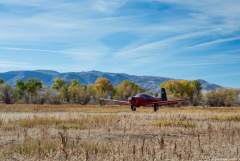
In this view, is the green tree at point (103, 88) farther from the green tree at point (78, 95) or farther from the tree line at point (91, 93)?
the green tree at point (78, 95)

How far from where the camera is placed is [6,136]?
1750 centimetres

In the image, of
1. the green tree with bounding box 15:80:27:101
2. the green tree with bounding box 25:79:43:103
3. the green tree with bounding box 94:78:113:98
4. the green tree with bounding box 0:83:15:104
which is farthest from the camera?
the green tree with bounding box 94:78:113:98

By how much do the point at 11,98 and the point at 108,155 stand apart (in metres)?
129

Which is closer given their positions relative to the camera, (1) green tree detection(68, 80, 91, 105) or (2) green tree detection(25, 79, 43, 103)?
(1) green tree detection(68, 80, 91, 105)

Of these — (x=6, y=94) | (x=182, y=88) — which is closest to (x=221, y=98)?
(x=182, y=88)

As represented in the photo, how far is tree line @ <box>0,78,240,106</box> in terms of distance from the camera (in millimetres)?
133375

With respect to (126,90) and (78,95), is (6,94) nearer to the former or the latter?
(78,95)

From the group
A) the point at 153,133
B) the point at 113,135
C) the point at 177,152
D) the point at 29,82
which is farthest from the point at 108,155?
the point at 29,82

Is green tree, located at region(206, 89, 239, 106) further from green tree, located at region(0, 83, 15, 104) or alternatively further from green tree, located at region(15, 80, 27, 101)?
Result: green tree, located at region(15, 80, 27, 101)

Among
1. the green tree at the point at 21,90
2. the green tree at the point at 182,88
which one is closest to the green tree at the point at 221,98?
the green tree at the point at 182,88

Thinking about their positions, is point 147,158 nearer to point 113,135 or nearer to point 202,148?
point 202,148

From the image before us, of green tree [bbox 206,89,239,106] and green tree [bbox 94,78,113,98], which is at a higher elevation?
green tree [bbox 94,78,113,98]

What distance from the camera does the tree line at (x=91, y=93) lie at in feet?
438

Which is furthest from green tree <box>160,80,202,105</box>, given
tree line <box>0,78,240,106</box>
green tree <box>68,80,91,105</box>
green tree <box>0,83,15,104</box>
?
green tree <box>0,83,15,104</box>
